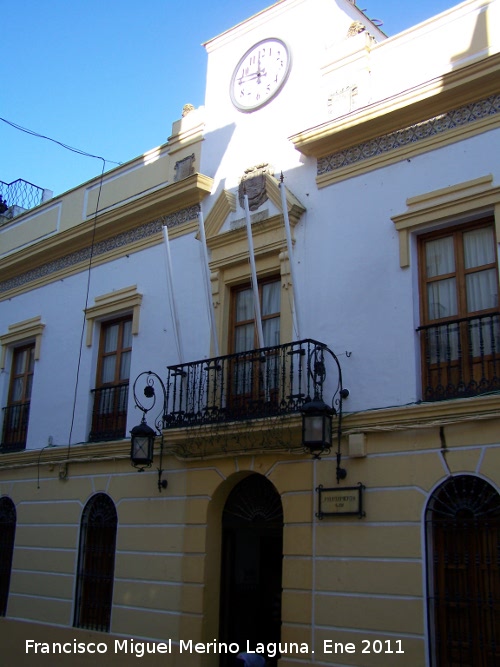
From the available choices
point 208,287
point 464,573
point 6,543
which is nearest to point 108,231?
point 208,287

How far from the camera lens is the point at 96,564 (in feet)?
35.6

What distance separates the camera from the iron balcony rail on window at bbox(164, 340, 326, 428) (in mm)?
8836

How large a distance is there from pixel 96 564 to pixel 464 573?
547 cm

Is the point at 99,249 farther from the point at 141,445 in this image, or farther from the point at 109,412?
the point at 141,445

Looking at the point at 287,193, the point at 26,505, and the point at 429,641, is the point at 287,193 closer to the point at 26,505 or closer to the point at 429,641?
the point at 429,641

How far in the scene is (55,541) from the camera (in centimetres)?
1142

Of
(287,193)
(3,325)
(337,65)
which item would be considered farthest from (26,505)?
(337,65)

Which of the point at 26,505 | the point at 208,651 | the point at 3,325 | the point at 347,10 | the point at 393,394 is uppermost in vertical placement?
the point at 347,10

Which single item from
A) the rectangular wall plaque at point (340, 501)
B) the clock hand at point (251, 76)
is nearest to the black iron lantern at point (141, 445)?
the rectangular wall plaque at point (340, 501)

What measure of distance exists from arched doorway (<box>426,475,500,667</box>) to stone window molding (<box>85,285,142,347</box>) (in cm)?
546

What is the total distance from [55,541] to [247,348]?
419 centimetres

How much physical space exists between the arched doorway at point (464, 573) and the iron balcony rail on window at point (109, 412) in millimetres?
5078

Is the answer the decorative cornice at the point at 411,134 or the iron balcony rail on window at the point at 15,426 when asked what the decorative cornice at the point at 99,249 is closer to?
the iron balcony rail on window at the point at 15,426

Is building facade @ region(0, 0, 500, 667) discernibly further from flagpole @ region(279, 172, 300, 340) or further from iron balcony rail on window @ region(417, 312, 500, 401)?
flagpole @ region(279, 172, 300, 340)
